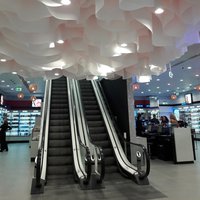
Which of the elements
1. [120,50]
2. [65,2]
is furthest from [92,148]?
[65,2]

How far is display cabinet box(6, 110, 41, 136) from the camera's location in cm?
1798

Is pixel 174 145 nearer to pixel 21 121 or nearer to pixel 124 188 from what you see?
pixel 124 188

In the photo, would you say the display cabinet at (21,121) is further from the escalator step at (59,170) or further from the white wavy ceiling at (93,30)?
the white wavy ceiling at (93,30)

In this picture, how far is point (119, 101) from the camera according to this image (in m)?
8.76

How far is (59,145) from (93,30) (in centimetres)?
522

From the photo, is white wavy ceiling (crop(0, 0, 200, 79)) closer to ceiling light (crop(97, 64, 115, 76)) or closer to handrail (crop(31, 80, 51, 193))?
ceiling light (crop(97, 64, 115, 76))

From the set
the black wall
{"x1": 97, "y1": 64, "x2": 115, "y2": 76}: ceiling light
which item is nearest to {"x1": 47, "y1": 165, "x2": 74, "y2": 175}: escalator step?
the black wall

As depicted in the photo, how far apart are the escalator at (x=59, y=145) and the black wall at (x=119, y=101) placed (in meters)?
1.97

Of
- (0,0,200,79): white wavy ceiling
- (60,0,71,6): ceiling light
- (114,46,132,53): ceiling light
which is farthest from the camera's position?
(114,46,132,53): ceiling light

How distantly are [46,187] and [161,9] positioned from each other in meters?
4.76

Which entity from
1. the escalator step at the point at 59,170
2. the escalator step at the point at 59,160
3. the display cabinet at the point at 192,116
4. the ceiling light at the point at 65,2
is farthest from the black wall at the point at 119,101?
the display cabinet at the point at 192,116

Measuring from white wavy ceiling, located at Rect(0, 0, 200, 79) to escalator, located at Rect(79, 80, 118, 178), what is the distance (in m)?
3.86

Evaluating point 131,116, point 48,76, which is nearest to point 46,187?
point 48,76

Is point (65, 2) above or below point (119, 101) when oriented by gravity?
above
